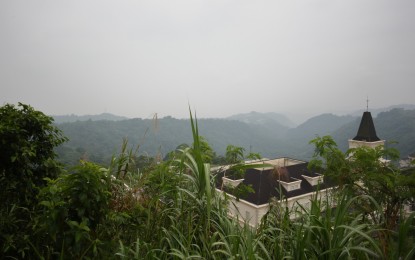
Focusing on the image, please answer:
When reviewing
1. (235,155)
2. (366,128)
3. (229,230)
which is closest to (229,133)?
(366,128)

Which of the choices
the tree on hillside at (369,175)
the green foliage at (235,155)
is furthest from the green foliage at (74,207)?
the tree on hillside at (369,175)

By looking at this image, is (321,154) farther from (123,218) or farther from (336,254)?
(123,218)

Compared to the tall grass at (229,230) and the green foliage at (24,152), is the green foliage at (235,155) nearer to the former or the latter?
the tall grass at (229,230)

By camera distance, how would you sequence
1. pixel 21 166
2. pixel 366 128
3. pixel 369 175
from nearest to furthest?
pixel 21 166, pixel 369 175, pixel 366 128

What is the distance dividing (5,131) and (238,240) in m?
1.95

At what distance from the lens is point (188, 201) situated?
1.89m

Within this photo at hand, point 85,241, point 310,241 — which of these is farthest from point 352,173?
point 85,241

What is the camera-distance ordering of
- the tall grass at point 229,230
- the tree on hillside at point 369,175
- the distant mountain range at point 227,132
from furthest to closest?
1. the distant mountain range at point 227,132
2. the tree on hillside at point 369,175
3. the tall grass at point 229,230

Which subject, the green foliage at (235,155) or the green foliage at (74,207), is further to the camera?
the green foliage at (235,155)

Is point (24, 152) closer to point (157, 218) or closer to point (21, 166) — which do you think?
point (21, 166)

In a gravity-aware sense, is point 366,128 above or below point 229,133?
above

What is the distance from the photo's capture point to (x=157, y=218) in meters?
1.98

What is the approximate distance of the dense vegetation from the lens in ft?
4.77

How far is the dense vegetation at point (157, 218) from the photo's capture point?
4.77 ft
